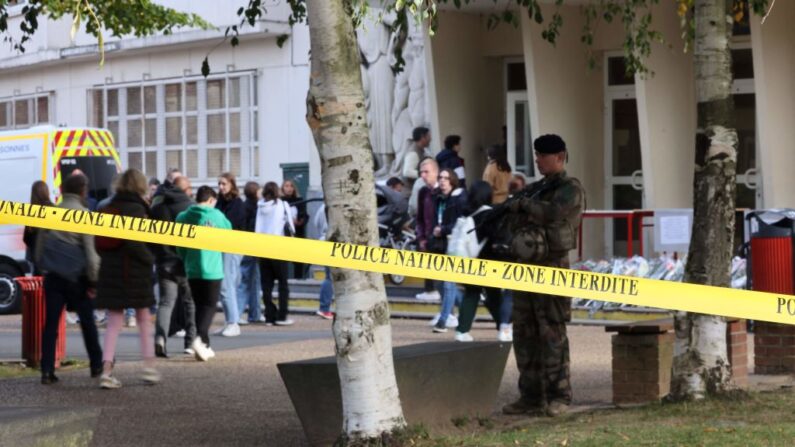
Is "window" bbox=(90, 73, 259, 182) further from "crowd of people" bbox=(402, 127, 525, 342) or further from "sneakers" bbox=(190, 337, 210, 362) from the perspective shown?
"sneakers" bbox=(190, 337, 210, 362)

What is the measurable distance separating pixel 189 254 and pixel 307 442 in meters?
5.35

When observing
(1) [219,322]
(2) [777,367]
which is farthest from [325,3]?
(1) [219,322]

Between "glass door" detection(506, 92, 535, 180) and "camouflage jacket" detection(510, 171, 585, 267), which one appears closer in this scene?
"camouflage jacket" detection(510, 171, 585, 267)

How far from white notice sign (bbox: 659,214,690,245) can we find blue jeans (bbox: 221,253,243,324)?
5584mm

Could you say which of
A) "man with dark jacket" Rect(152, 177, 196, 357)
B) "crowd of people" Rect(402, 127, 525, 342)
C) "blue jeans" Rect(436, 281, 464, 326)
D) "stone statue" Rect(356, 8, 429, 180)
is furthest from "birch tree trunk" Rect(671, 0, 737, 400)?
"stone statue" Rect(356, 8, 429, 180)

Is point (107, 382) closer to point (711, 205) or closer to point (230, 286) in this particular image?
point (230, 286)

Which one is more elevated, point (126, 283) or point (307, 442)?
point (126, 283)

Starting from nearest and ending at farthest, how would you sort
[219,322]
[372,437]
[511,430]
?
[372,437] → [511,430] → [219,322]

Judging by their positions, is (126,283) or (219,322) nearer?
(126,283)

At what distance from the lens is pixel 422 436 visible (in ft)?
27.9

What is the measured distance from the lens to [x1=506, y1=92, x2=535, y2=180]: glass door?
79.4 ft

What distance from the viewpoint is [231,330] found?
1730cm

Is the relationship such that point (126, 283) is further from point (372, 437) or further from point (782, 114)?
point (782, 114)

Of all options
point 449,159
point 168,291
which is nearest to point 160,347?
point 168,291
